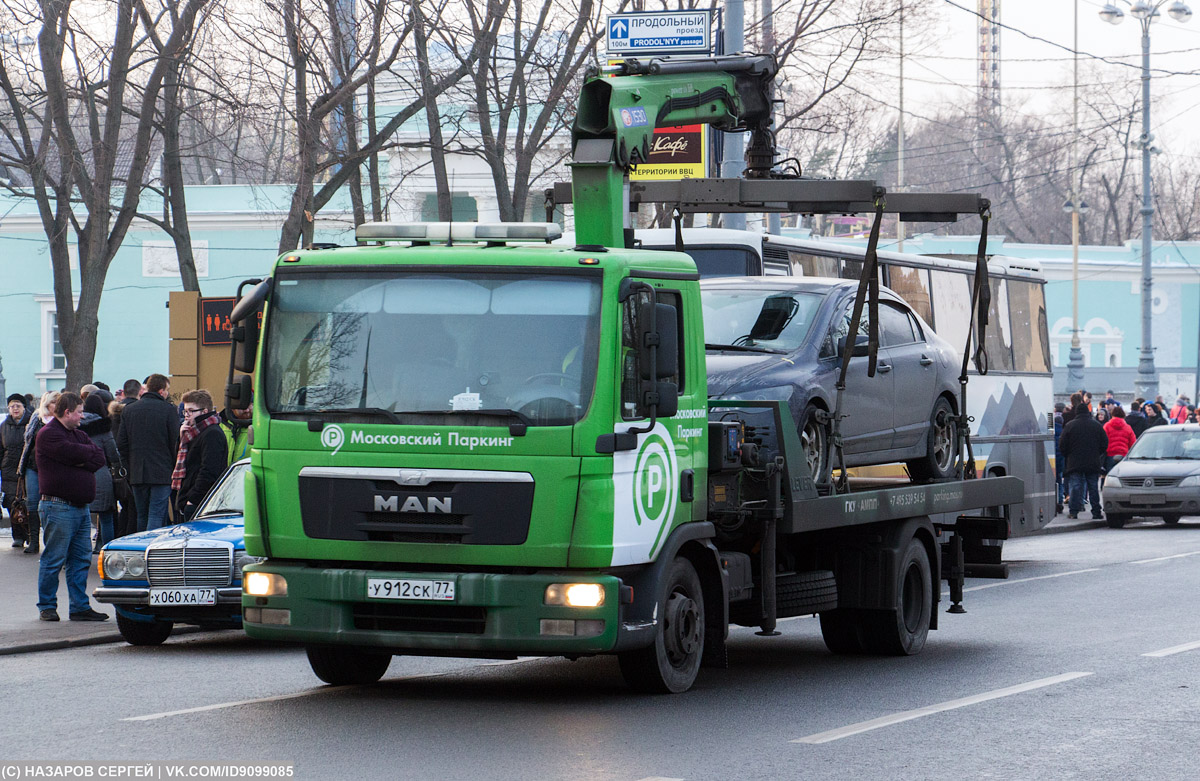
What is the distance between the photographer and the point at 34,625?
541 inches

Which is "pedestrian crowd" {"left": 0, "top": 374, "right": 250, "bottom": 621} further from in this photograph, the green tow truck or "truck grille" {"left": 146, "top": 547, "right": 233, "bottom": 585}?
the green tow truck

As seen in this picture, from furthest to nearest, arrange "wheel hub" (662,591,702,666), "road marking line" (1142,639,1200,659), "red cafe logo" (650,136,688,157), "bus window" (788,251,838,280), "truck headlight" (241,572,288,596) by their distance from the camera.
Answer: "red cafe logo" (650,136,688,157) < "bus window" (788,251,838,280) < "road marking line" (1142,639,1200,659) < "wheel hub" (662,591,702,666) < "truck headlight" (241,572,288,596)

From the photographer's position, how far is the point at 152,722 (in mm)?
8812

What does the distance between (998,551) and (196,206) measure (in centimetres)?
3761

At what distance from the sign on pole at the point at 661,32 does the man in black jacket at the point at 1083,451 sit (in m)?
11.7

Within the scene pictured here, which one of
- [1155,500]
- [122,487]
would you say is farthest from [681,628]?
[1155,500]

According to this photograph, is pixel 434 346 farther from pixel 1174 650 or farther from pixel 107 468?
pixel 107 468

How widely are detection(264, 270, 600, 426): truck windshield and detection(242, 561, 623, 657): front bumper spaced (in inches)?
32.9

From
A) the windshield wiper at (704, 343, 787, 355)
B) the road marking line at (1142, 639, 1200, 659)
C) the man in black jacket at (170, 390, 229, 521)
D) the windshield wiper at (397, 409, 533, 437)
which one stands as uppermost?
the windshield wiper at (704, 343, 787, 355)

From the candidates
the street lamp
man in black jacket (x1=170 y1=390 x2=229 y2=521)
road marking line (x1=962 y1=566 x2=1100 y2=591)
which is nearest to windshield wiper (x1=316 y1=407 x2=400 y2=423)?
man in black jacket (x1=170 y1=390 x2=229 y2=521)

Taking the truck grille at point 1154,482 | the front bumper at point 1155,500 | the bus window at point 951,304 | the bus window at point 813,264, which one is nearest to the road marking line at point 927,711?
the bus window at point 813,264

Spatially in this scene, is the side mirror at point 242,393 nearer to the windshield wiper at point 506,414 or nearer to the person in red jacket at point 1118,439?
the windshield wiper at point 506,414

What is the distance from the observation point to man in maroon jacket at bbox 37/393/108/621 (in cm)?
1334

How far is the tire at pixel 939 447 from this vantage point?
12734 millimetres
